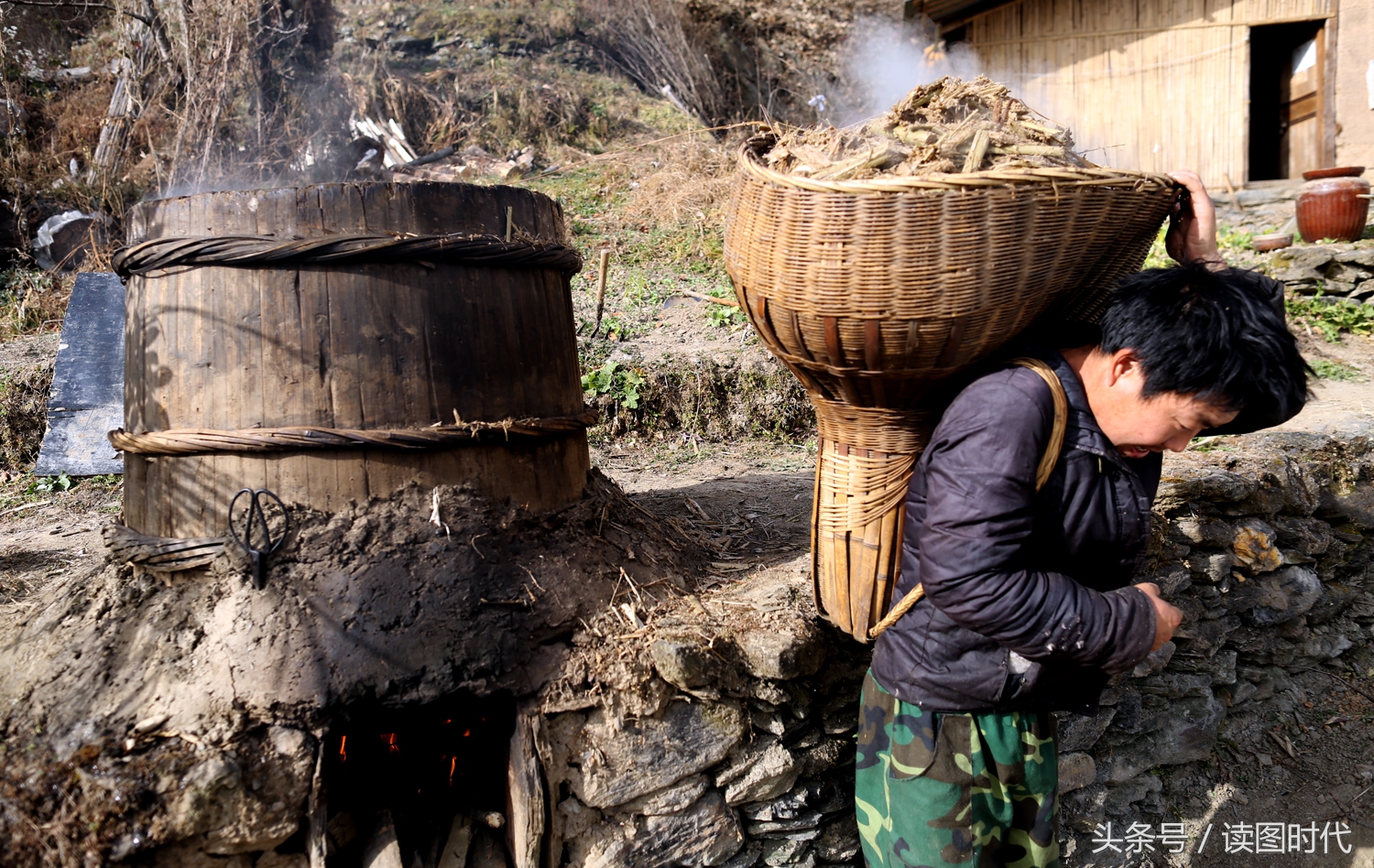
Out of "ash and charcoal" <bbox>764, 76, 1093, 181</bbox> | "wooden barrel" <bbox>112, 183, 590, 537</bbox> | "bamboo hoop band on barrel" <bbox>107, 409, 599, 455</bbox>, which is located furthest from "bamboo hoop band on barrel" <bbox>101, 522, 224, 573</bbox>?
"ash and charcoal" <bbox>764, 76, 1093, 181</bbox>

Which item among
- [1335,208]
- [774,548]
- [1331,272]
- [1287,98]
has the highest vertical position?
[1287,98]

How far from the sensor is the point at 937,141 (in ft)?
5.64

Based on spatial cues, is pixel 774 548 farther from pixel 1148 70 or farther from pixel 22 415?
pixel 1148 70

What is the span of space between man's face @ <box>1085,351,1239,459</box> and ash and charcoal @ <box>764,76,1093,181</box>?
444 millimetres

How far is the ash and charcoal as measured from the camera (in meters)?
1.71

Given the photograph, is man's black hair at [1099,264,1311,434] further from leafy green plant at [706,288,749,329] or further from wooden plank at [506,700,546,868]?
leafy green plant at [706,288,749,329]

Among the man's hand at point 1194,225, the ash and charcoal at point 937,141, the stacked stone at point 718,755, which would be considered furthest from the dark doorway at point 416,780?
the man's hand at point 1194,225

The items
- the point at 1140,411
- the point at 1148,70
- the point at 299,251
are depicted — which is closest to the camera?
the point at 1140,411

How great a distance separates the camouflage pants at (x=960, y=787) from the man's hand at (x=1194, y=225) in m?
1.13

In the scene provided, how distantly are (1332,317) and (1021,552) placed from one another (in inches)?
314

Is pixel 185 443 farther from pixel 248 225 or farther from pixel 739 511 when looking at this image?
pixel 739 511

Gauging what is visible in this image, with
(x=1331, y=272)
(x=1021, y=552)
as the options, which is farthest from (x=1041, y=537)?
(x=1331, y=272)

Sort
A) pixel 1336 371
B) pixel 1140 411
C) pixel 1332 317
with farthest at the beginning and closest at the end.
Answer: pixel 1332 317, pixel 1336 371, pixel 1140 411

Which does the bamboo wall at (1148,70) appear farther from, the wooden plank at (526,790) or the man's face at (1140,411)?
the wooden plank at (526,790)
